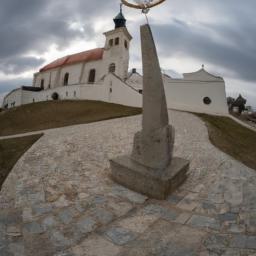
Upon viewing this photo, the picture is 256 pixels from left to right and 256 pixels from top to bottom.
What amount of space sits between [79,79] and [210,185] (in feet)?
133

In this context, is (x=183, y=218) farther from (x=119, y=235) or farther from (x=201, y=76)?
(x=201, y=76)

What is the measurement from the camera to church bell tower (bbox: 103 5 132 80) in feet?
144

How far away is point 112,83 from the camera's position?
3472 centimetres

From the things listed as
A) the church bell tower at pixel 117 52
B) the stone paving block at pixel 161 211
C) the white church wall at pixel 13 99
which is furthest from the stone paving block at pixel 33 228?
the white church wall at pixel 13 99

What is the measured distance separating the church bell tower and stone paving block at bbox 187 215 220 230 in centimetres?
3734

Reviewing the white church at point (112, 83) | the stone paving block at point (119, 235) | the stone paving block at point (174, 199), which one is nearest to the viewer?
the stone paving block at point (119, 235)

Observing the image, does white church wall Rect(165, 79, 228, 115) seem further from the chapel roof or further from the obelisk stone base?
the obelisk stone base

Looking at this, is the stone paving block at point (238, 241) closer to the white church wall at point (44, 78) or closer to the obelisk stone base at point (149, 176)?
the obelisk stone base at point (149, 176)

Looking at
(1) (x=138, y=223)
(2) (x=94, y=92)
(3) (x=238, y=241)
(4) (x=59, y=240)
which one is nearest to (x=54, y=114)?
(2) (x=94, y=92)

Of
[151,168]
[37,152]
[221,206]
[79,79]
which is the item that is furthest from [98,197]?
[79,79]

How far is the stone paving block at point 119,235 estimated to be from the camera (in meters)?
6.27

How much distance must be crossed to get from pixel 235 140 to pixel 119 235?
42.1 feet

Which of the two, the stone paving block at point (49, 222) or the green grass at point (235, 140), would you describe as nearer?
the stone paving block at point (49, 222)

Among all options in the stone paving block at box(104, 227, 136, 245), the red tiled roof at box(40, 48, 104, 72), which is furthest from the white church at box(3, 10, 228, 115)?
the stone paving block at box(104, 227, 136, 245)
